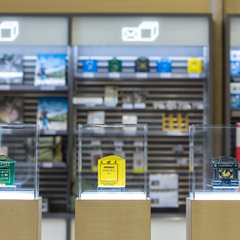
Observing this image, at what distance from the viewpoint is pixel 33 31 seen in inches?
161

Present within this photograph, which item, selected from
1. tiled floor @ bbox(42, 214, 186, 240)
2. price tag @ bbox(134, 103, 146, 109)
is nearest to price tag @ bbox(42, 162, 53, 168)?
tiled floor @ bbox(42, 214, 186, 240)

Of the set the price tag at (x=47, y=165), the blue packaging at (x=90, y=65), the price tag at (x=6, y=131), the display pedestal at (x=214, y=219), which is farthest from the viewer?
the blue packaging at (x=90, y=65)

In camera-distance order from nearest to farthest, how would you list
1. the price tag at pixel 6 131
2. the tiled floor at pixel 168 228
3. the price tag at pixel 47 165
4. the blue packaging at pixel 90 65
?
the price tag at pixel 6 131 < the tiled floor at pixel 168 228 < the price tag at pixel 47 165 < the blue packaging at pixel 90 65

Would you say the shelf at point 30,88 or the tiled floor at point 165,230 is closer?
the tiled floor at point 165,230

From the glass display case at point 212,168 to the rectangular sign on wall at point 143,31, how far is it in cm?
191

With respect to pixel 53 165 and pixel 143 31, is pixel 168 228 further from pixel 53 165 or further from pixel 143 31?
pixel 143 31

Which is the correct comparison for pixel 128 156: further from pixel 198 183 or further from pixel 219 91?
pixel 219 91

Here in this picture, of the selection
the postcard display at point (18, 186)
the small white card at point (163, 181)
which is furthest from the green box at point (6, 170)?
the small white card at point (163, 181)

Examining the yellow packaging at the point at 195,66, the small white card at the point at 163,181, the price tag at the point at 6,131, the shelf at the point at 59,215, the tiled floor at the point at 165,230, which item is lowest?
the tiled floor at the point at 165,230

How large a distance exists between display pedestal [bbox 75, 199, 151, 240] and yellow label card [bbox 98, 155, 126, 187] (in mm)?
115

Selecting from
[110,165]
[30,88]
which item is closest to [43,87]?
[30,88]

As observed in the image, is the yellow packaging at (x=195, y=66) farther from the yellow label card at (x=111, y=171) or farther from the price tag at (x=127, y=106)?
the yellow label card at (x=111, y=171)

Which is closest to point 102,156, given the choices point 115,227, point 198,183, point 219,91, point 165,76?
point 115,227

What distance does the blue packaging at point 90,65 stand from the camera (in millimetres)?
4215
